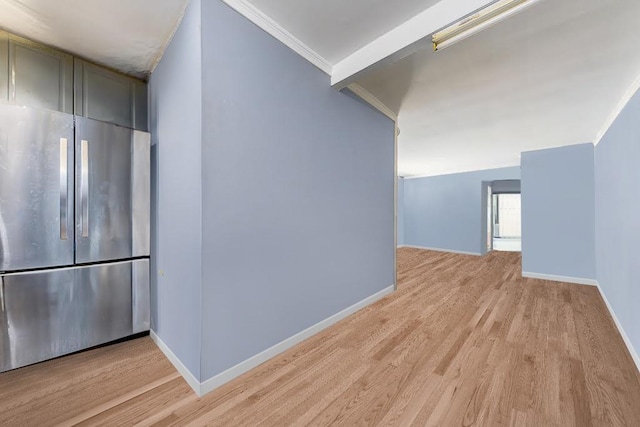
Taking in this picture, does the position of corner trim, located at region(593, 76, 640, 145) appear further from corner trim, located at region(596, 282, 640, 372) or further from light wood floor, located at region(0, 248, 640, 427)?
light wood floor, located at region(0, 248, 640, 427)

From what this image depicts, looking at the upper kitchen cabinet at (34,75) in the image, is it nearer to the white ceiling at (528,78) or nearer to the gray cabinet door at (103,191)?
the gray cabinet door at (103,191)

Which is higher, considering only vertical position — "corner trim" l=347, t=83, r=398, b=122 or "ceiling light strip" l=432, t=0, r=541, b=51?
"corner trim" l=347, t=83, r=398, b=122

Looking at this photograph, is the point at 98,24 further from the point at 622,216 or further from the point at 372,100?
the point at 622,216

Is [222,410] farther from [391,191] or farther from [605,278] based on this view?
[605,278]

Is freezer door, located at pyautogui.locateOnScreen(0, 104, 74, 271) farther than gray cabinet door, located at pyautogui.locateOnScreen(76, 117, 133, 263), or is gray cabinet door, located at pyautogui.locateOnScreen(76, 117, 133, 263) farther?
gray cabinet door, located at pyautogui.locateOnScreen(76, 117, 133, 263)

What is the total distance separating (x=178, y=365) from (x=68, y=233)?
1.40m

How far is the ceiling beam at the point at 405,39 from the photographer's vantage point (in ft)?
5.28

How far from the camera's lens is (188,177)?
169 cm

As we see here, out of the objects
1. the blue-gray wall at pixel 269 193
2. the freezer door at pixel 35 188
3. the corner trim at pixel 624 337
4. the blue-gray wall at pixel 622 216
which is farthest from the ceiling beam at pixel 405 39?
the corner trim at pixel 624 337

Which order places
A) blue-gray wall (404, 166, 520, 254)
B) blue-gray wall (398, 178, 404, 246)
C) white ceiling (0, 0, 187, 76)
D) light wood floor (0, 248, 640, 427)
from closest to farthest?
light wood floor (0, 248, 640, 427) → white ceiling (0, 0, 187, 76) → blue-gray wall (404, 166, 520, 254) → blue-gray wall (398, 178, 404, 246)

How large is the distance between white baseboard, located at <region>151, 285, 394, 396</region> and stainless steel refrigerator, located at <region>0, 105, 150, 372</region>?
1.81 feet

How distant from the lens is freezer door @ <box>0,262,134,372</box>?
71.4 inches

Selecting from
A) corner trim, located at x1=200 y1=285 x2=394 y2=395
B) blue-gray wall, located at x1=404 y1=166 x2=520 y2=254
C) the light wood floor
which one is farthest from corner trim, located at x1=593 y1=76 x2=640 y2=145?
corner trim, located at x1=200 y1=285 x2=394 y2=395

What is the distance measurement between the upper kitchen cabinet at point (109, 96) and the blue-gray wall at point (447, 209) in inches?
312
